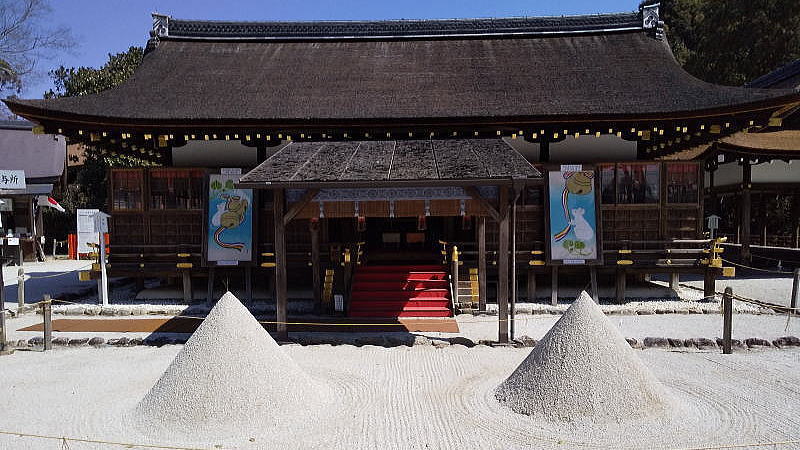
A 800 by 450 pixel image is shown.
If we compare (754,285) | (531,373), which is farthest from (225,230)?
(754,285)

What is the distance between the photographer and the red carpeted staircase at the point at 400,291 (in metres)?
9.60

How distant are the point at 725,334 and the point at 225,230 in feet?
33.5

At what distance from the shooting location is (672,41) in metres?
33.1

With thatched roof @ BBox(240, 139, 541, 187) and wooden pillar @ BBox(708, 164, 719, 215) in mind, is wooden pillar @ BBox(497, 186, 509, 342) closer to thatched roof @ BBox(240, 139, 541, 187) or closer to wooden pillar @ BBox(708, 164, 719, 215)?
thatched roof @ BBox(240, 139, 541, 187)

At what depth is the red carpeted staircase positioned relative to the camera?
9602 mm

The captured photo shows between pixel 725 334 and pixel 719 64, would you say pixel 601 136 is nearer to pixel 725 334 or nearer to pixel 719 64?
pixel 725 334

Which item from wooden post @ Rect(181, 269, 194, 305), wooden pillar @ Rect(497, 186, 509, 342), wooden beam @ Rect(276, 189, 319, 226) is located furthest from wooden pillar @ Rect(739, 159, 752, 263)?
wooden post @ Rect(181, 269, 194, 305)

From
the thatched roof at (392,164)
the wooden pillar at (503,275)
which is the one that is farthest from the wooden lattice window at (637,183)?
the wooden pillar at (503,275)

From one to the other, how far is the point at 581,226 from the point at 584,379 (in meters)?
6.21

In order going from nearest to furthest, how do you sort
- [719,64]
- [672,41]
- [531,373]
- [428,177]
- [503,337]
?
[531,373]
[428,177]
[503,337]
[719,64]
[672,41]

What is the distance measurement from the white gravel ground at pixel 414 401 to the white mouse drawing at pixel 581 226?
12.0ft

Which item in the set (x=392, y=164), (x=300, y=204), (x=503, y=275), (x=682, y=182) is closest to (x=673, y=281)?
(x=682, y=182)

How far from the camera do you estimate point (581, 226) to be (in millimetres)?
10445

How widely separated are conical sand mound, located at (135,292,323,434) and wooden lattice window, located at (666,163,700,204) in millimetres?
9610
